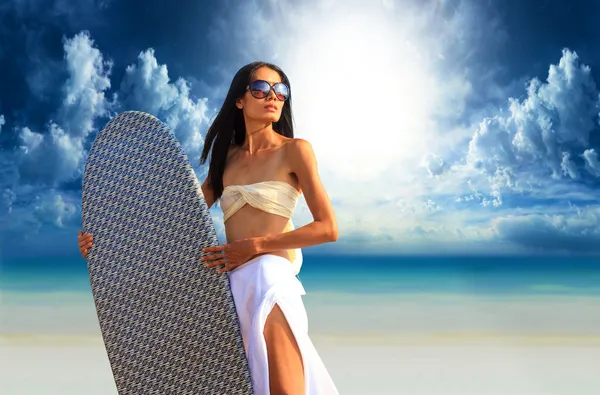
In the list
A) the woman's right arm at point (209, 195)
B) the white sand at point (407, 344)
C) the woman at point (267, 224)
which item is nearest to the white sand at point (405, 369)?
the white sand at point (407, 344)

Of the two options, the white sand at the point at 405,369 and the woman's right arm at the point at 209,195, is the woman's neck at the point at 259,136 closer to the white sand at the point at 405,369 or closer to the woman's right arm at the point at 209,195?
the woman's right arm at the point at 209,195

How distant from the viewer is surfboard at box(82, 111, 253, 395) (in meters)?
2.41

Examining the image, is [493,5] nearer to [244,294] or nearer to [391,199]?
[391,199]

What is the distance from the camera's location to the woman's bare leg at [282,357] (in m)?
2.36

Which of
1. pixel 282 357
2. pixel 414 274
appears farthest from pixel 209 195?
pixel 414 274

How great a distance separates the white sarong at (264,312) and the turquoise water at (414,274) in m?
7.28

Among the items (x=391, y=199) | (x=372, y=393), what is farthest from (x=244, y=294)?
(x=391, y=199)

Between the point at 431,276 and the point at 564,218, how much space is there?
1686 millimetres

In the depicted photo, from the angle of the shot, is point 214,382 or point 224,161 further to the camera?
point 224,161

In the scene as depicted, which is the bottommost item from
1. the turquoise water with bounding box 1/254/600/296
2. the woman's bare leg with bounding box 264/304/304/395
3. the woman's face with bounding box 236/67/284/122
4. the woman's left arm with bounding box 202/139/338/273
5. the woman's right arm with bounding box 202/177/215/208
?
the woman's bare leg with bounding box 264/304/304/395

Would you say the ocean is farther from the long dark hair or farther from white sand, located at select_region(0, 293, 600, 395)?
the long dark hair

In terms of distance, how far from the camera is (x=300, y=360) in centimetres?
241

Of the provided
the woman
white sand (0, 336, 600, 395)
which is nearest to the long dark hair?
the woman

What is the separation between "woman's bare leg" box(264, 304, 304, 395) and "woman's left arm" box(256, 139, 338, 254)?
0.17 metres
